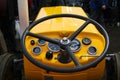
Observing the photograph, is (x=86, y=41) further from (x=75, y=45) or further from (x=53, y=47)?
(x=53, y=47)

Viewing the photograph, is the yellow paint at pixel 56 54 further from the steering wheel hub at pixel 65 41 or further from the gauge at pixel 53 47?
the steering wheel hub at pixel 65 41

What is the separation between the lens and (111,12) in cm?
1423

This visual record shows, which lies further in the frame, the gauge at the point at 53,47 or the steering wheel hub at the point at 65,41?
the gauge at the point at 53,47

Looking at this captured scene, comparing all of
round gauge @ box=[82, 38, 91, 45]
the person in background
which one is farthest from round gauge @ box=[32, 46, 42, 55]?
the person in background

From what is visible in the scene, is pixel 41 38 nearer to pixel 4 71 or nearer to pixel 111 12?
pixel 4 71

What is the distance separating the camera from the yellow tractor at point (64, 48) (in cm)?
425

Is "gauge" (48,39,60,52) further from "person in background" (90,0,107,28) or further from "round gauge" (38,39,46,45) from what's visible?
"person in background" (90,0,107,28)

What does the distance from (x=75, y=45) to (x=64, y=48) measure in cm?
39

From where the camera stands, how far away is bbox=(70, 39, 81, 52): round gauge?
14.9 feet

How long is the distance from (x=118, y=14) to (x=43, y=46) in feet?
33.8

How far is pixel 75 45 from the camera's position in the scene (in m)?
4.59

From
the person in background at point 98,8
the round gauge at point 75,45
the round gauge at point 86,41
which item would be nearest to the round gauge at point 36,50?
the round gauge at point 75,45

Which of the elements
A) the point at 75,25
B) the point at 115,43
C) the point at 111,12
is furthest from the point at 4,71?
the point at 111,12

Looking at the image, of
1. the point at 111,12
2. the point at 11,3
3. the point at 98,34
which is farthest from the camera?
the point at 111,12
